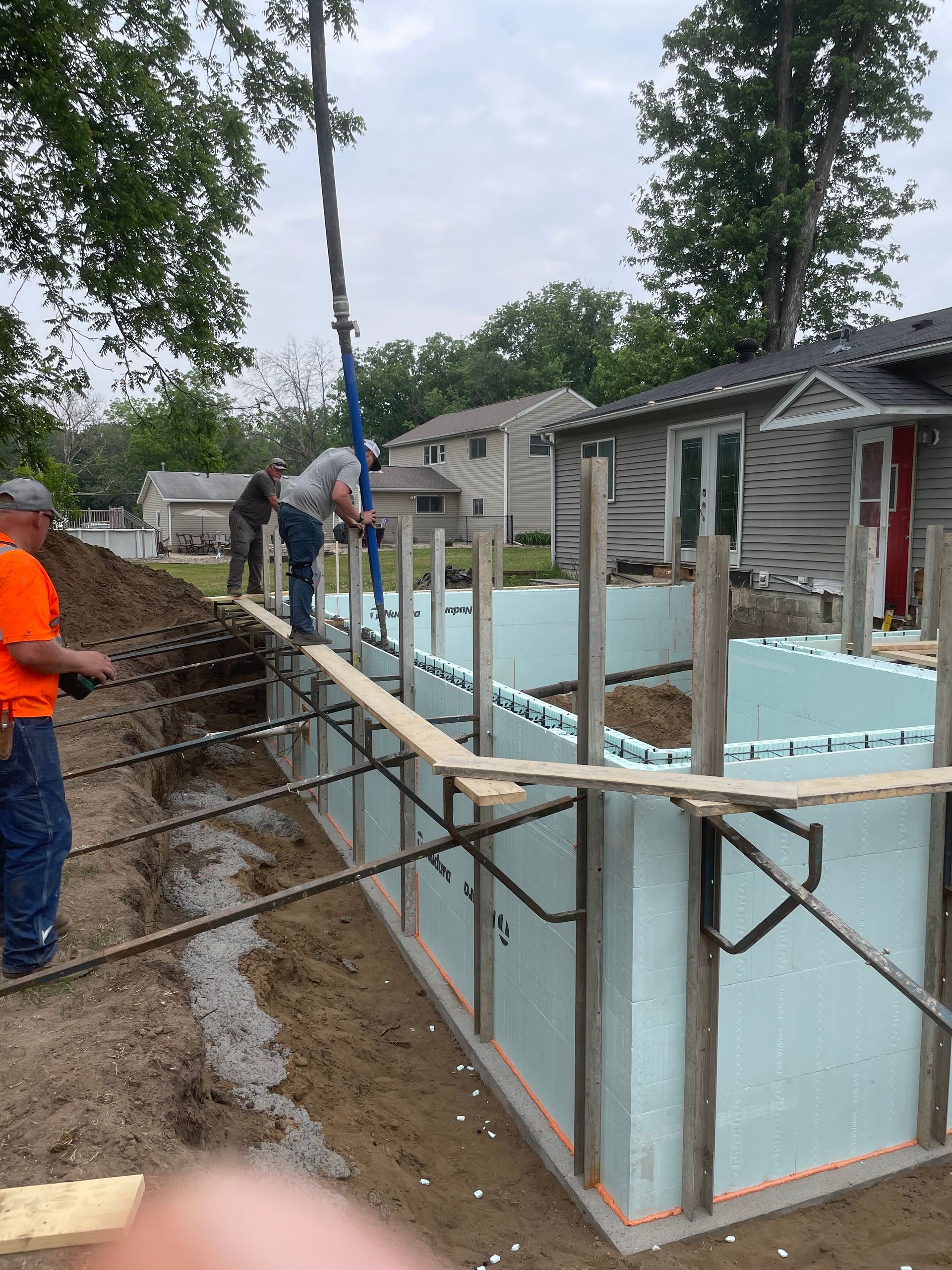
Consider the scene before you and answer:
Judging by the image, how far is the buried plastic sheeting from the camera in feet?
12.9

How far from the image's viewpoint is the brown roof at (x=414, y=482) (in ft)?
128

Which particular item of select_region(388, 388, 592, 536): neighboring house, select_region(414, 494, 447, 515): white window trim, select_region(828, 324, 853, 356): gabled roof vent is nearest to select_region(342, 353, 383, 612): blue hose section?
select_region(828, 324, 853, 356): gabled roof vent

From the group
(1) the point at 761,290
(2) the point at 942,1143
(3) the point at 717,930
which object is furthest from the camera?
(1) the point at 761,290

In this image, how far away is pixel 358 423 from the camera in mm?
7602

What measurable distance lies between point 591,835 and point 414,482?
36861 millimetres

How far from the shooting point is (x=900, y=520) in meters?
11.8

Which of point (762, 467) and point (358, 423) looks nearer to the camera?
point (358, 423)

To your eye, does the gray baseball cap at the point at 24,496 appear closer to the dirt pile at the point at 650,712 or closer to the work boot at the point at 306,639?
the work boot at the point at 306,639

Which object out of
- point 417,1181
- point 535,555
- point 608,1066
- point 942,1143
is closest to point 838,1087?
point 942,1143

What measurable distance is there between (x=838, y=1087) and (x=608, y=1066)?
47.6 inches

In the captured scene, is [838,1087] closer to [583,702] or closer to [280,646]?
[583,702]

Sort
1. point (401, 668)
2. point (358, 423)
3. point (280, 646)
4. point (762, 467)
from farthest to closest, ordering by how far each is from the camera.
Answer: point (762, 467) < point (280, 646) < point (358, 423) < point (401, 668)

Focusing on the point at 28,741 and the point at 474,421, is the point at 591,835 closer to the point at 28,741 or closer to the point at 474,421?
the point at 28,741

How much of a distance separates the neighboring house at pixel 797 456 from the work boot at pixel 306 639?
715 cm
